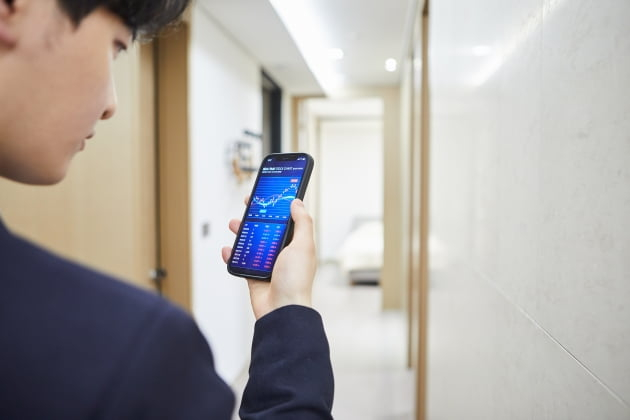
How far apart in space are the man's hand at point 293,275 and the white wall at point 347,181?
5.00m

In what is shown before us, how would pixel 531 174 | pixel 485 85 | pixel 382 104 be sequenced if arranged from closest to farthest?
pixel 531 174 → pixel 485 85 → pixel 382 104

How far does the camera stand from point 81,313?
0.25 meters

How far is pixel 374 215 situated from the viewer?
585 cm

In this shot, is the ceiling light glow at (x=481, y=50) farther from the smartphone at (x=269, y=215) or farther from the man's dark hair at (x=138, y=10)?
the man's dark hair at (x=138, y=10)

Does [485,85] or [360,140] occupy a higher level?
[360,140]

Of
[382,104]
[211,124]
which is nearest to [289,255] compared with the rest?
[211,124]

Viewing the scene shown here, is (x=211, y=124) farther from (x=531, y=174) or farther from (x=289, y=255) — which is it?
(x=531, y=174)

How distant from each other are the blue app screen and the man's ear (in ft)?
1.24

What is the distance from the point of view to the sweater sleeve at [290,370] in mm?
394

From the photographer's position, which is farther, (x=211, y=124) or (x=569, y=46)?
(x=211, y=124)

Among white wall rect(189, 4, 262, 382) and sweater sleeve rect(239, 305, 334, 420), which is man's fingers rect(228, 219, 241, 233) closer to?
sweater sleeve rect(239, 305, 334, 420)

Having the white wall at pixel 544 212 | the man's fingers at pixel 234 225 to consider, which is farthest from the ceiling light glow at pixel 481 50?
the man's fingers at pixel 234 225

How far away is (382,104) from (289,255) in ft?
10.6

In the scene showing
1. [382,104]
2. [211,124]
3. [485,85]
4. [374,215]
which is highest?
[382,104]
